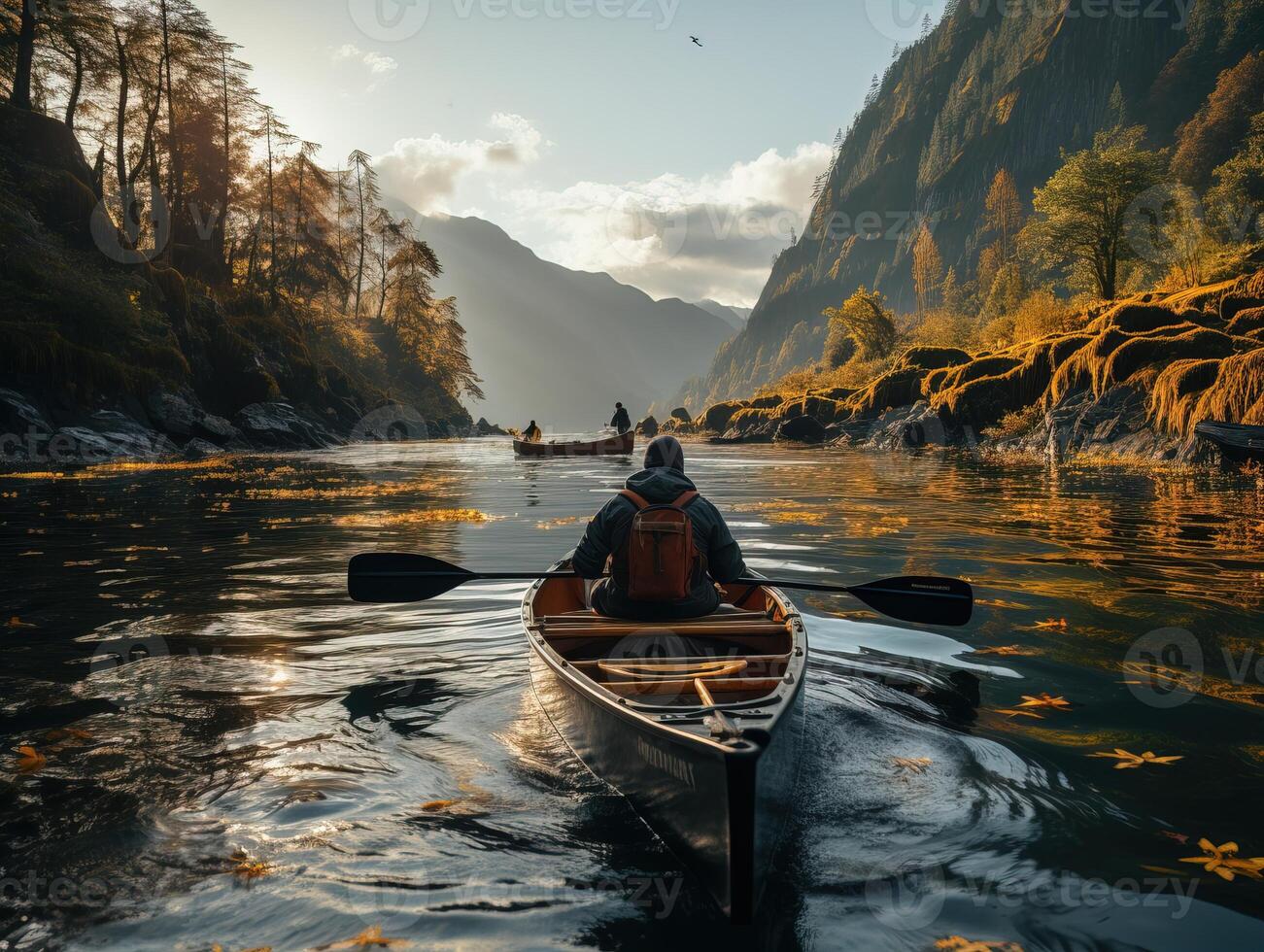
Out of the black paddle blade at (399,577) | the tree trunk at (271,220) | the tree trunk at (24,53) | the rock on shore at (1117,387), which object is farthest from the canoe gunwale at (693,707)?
the tree trunk at (271,220)

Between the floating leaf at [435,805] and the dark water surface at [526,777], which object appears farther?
the floating leaf at [435,805]

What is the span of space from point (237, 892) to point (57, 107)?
50.3 metres

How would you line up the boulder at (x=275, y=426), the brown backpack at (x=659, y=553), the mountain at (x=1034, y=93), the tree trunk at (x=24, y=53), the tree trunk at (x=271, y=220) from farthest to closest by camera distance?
the mountain at (x=1034, y=93) → the tree trunk at (x=271, y=220) → the boulder at (x=275, y=426) → the tree trunk at (x=24, y=53) → the brown backpack at (x=659, y=553)

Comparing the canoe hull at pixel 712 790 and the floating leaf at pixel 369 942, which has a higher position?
the canoe hull at pixel 712 790

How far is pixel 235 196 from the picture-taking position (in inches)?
2103

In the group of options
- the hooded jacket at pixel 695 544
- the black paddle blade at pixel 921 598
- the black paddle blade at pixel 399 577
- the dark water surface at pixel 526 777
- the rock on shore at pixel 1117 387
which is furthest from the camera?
the rock on shore at pixel 1117 387

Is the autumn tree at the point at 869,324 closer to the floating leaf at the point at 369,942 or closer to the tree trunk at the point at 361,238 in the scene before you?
the tree trunk at the point at 361,238

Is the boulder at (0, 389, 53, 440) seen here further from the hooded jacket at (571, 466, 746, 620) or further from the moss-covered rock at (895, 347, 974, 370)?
the moss-covered rock at (895, 347, 974, 370)

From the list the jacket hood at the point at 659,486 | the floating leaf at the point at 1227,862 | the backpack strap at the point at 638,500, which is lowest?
the floating leaf at the point at 1227,862

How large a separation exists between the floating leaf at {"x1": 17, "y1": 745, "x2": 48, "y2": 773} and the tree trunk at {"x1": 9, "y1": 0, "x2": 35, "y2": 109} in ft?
134

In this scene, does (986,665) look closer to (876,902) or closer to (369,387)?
(876,902)

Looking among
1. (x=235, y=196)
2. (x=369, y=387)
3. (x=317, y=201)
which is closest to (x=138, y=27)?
(x=235, y=196)

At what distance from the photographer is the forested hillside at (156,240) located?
93.9 ft

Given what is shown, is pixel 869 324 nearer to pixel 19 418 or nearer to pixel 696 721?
pixel 19 418
